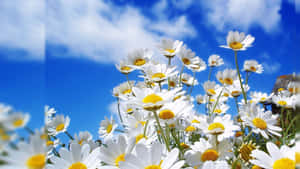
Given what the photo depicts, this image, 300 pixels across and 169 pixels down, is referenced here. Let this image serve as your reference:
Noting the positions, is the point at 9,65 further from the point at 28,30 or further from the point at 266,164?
the point at 266,164

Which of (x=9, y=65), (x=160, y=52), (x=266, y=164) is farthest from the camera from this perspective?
(x=160, y=52)

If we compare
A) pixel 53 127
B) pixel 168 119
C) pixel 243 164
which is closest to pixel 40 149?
pixel 168 119

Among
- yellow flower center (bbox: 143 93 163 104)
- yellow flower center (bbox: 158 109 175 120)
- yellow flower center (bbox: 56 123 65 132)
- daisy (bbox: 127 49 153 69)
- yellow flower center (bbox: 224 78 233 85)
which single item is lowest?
yellow flower center (bbox: 158 109 175 120)

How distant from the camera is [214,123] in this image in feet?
1.18

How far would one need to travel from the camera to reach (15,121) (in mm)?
138

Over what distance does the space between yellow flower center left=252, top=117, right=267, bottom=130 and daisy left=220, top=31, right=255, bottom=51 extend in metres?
0.20

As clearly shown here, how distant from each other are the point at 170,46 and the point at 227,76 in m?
0.23

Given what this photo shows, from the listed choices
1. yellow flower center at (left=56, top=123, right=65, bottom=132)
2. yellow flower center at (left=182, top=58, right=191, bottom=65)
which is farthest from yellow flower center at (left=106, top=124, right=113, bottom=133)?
yellow flower center at (left=182, top=58, right=191, bottom=65)

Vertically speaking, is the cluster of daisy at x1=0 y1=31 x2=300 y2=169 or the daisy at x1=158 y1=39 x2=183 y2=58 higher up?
the daisy at x1=158 y1=39 x2=183 y2=58

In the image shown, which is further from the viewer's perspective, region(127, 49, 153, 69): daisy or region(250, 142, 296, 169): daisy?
region(127, 49, 153, 69): daisy

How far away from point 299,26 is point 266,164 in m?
0.14

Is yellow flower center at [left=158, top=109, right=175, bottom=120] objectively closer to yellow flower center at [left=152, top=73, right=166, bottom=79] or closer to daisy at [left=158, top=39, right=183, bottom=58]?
yellow flower center at [left=152, top=73, right=166, bottom=79]

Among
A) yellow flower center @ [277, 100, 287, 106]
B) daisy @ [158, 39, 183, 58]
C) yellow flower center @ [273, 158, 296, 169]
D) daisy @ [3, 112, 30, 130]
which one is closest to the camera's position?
daisy @ [3, 112, 30, 130]

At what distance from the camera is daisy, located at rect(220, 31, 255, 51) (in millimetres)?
549
